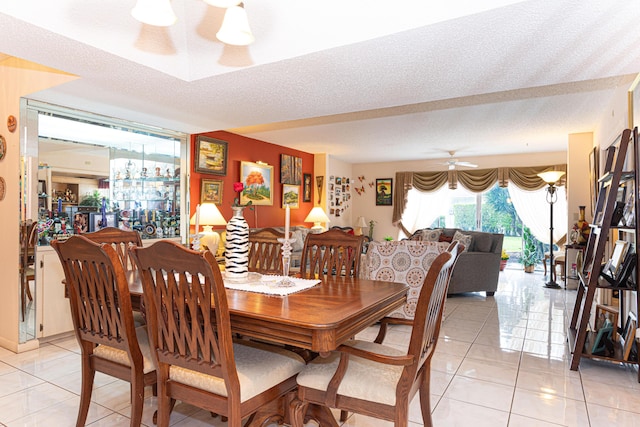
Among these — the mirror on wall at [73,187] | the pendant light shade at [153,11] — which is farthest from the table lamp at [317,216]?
the pendant light shade at [153,11]

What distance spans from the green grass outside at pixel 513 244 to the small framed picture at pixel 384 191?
256 cm

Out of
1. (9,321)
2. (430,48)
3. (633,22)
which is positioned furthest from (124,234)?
(633,22)

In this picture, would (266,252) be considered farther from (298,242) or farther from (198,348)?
(298,242)

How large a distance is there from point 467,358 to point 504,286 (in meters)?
3.52

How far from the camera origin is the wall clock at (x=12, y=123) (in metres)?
3.25

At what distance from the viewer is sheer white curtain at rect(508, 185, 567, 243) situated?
7.32 m

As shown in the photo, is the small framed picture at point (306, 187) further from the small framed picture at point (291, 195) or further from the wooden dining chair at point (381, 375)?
the wooden dining chair at point (381, 375)

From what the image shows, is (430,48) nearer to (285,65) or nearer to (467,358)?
(285,65)

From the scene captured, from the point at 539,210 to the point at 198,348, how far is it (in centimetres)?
769

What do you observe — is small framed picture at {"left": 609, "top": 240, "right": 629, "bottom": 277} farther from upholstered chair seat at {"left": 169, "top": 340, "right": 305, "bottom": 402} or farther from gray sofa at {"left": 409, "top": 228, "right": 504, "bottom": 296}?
upholstered chair seat at {"left": 169, "top": 340, "right": 305, "bottom": 402}

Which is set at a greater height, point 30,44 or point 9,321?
point 30,44

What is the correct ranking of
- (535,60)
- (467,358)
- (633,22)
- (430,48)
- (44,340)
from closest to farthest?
(633,22)
(430,48)
(535,60)
(467,358)
(44,340)

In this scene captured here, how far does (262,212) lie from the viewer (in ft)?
20.5

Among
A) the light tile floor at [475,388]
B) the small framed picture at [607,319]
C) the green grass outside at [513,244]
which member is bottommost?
the light tile floor at [475,388]
